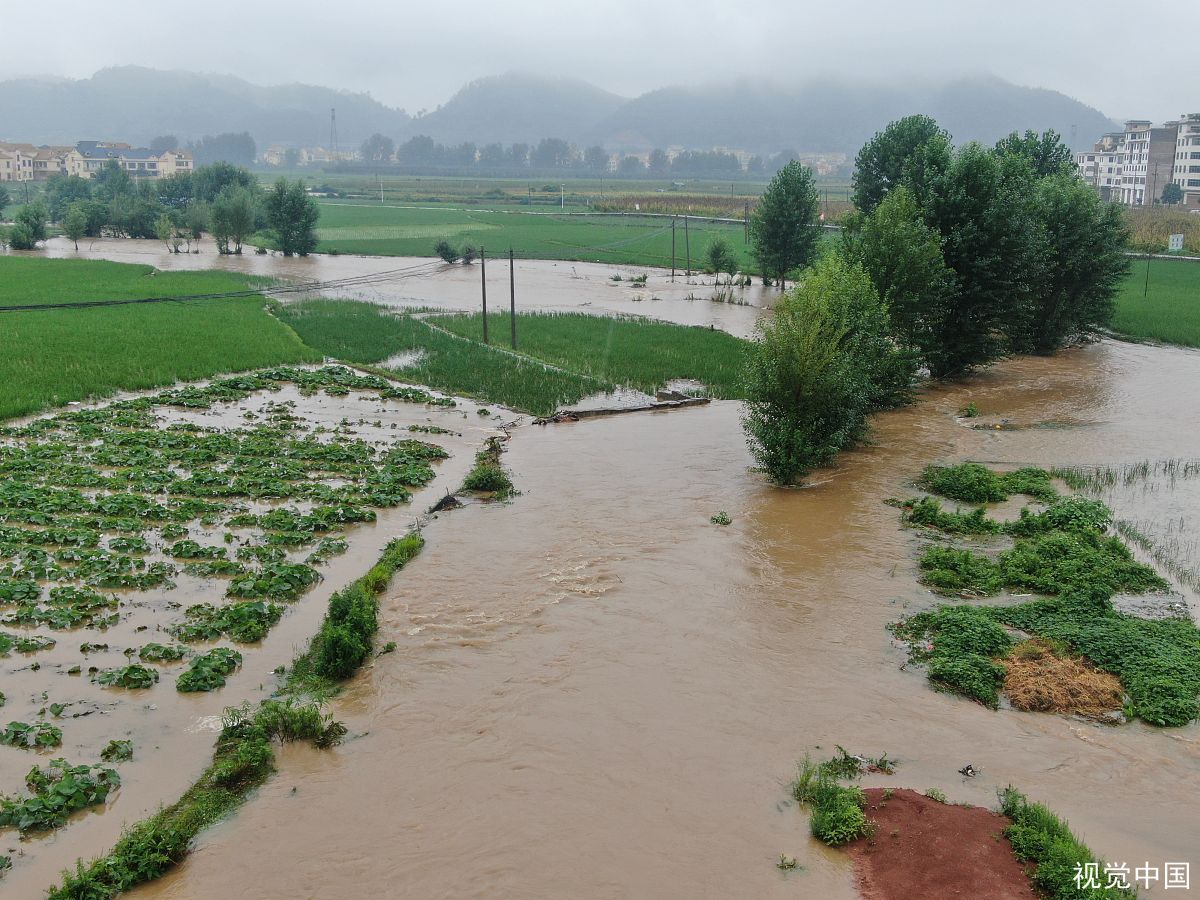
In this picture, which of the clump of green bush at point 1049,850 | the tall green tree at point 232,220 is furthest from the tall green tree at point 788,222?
the clump of green bush at point 1049,850

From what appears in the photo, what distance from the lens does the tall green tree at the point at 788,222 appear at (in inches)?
1768

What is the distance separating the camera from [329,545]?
47.9ft

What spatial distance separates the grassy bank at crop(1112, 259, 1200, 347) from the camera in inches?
1315

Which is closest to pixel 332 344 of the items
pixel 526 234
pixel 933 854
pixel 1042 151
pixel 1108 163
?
pixel 933 854

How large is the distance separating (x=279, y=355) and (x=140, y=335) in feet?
15.7

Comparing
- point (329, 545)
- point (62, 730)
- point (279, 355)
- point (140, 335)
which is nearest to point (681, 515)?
point (329, 545)

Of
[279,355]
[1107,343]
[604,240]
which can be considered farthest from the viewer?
[604,240]

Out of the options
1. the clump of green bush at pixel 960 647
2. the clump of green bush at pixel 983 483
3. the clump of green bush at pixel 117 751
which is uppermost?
the clump of green bush at pixel 983 483

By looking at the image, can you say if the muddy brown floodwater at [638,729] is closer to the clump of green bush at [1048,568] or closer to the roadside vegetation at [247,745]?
the roadside vegetation at [247,745]

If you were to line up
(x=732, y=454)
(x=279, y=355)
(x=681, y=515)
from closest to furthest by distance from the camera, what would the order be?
(x=681, y=515)
(x=732, y=454)
(x=279, y=355)

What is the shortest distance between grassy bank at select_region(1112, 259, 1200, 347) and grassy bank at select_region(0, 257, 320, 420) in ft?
95.4

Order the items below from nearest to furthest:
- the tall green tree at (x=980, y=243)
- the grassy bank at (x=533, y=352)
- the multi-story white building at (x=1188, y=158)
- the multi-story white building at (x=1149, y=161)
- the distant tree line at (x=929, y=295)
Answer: the distant tree line at (x=929, y=295) → the grassy bank at (x=533, y=352) → the tall green tree at (x=980, y=243) → the multi-story white building at (x=1188, y=158) → the multi-story white building at (x=1149, y=161)

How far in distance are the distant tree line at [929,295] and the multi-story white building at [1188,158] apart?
67.0 m

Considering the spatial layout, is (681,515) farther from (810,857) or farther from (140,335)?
(140,335)
